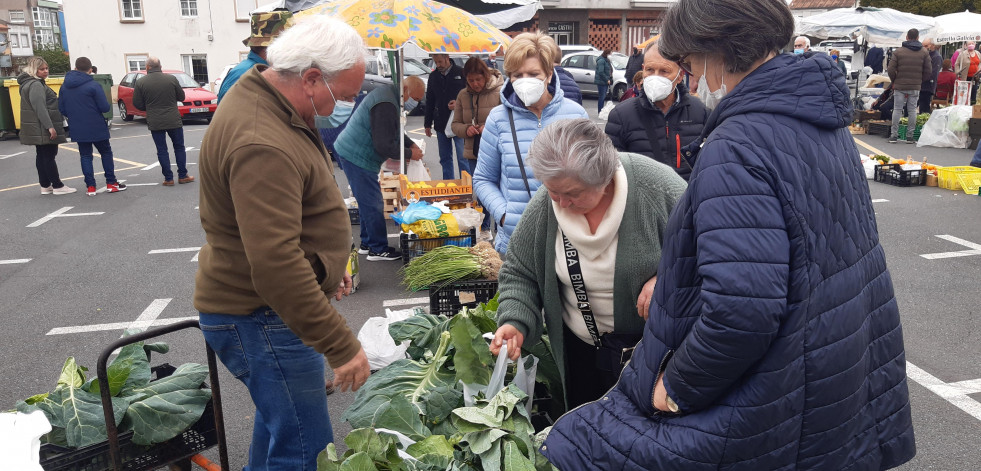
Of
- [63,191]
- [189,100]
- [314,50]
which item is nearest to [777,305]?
[314,50]

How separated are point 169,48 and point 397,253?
98.7 ft

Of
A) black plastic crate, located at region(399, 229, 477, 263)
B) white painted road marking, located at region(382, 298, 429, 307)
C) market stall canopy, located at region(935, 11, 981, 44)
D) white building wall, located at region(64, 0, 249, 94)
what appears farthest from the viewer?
white building wall, located at region(64, 0, 249, 94)

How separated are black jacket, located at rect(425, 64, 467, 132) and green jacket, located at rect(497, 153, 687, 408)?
257 inches

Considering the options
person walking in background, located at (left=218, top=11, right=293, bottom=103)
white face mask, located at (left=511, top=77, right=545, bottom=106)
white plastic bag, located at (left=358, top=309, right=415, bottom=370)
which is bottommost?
white plastic bag, located at (left=358, top=309, right=415, bottom=370)

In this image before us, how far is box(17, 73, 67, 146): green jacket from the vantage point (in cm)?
1068

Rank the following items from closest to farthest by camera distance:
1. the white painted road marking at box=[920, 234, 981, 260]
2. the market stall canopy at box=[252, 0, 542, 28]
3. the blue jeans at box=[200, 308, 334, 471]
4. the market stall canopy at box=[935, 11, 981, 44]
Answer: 1. the blue jeans at box=[200, 308, 334, 471]
2. the white painted road marking at box=[920, 234, 981, 260]
3. the market stall canopy at box=[252, 0, 542, 28]
4. the market stall canopy at box=[935, 11, 981, 44]

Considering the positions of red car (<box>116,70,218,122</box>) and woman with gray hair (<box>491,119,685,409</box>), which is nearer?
woman with gray hair (<box>491,119,685,409</box>)

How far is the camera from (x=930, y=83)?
15461 millimetres

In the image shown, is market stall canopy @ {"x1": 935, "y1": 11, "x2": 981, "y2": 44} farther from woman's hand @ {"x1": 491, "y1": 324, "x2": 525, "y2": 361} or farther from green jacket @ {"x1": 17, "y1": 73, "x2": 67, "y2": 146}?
woman's hand @ {"x1": 491, "y1": 324, "x2": 525, "y2": 361}

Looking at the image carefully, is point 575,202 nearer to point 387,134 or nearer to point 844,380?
point 844,380

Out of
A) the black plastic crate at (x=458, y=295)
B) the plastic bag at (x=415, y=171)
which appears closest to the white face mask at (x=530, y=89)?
the black plastic crate at (x=458, y=295)

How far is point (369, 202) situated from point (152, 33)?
30463 millimetres

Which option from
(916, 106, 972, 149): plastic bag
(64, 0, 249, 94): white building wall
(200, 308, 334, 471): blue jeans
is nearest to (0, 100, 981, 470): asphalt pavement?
(200, 308, 334, 471): blue jeans

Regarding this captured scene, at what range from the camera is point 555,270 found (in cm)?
277
